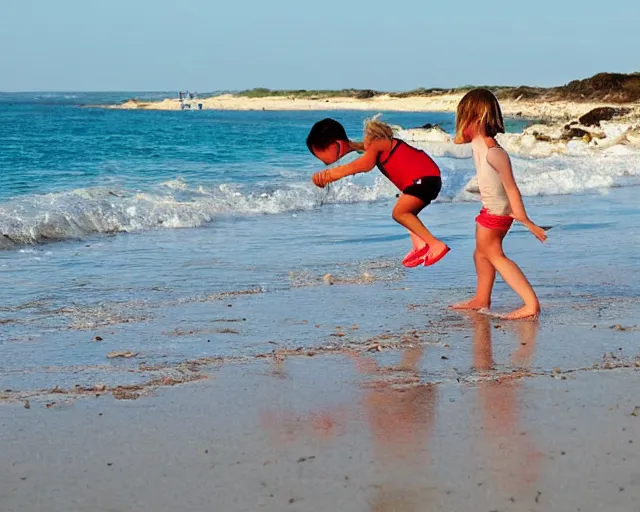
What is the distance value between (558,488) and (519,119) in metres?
62.7

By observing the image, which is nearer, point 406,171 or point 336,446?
point 336,446

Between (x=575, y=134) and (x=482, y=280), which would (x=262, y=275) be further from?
(x=575, y=134)

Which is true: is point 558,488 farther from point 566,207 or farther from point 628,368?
point 566,207

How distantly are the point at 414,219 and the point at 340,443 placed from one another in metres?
3.29

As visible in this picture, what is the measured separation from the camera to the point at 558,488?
324 cm

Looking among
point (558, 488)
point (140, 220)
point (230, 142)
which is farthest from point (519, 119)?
point (558, 488)

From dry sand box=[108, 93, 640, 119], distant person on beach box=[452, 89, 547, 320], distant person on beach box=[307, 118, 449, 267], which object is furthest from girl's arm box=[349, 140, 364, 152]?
dry sand box=[108, 93, 640, 119]

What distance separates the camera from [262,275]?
8023 mm

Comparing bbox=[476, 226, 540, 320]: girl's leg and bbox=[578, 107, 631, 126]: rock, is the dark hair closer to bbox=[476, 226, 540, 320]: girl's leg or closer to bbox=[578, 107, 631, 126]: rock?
bbox=[476, 226, 540, 320]: girl's leg

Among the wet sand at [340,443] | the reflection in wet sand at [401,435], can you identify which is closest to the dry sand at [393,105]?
the wet sand at [340,443]

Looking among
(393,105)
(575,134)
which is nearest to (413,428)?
(575,134)

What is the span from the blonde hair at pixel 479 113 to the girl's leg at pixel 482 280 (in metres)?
0.68

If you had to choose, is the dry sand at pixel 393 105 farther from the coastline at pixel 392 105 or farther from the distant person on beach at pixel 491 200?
the distant person on beach at pixel 491 200

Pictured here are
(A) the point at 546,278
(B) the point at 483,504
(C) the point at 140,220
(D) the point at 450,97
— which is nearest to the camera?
(B) the point at 483,504
